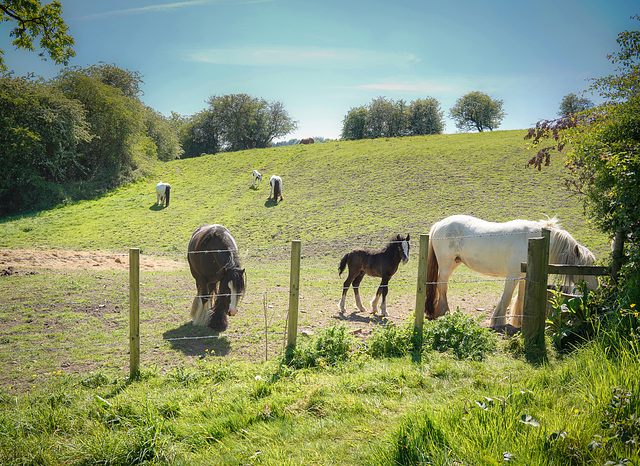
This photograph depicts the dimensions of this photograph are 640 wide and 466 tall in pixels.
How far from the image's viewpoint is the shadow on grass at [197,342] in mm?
5847

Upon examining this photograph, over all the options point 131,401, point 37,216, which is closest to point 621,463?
point 131,401

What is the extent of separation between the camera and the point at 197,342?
249 inches

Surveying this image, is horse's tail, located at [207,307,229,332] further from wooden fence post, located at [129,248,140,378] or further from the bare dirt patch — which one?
the bare dirt patch

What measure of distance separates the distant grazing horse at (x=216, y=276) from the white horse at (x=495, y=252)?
348 centimetres

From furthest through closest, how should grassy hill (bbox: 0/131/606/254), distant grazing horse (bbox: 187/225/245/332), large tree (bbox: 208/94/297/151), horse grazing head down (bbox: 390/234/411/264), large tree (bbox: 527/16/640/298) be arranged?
large tree (bbox: 208/94/297/151) < grassy hill (bbox: 0/131/606/254) < horse grazing head down (bbox: 390/234/411/264) < distant grazing horse (bbox: 187/225/245/332) < large tree (bbox: 527/16/640/298)

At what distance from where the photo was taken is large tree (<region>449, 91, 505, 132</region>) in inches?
2430

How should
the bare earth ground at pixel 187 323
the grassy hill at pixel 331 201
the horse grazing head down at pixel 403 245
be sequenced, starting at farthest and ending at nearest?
the grassy hill at pixel 331 201 < the horse grazing head down at pixel 403 245 < the bare earth ground at pixel 187 323

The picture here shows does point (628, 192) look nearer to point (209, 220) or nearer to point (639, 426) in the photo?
point (639, 426)

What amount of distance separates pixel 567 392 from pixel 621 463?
1.20 meters

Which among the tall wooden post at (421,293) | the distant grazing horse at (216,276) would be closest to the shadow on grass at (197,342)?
the distant grazing horse at (216,276)

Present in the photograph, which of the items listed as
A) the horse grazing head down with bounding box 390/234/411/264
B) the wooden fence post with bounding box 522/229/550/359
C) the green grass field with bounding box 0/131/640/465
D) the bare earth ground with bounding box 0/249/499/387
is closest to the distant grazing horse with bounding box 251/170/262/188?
the green grass field with bounding box 0/131/640/465

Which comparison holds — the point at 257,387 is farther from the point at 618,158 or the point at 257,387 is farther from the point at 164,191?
the point at 164,191

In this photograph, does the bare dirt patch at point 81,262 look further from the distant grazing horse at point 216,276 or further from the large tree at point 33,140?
the large tree at point 33,140

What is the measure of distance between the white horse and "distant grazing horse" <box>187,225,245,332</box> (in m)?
3.48
